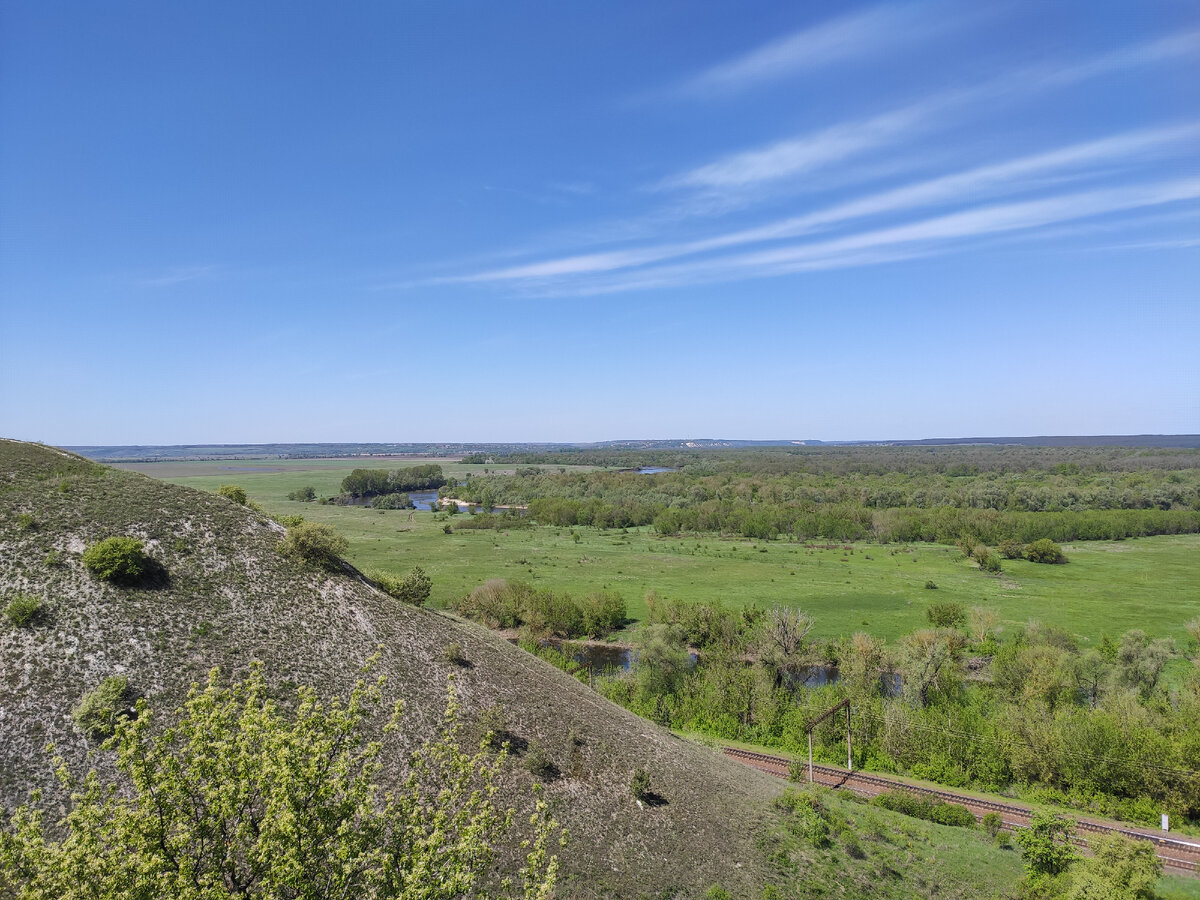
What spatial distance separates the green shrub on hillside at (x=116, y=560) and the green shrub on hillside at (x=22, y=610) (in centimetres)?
269

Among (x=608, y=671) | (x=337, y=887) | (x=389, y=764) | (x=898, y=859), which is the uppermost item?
(x=337, y=887)

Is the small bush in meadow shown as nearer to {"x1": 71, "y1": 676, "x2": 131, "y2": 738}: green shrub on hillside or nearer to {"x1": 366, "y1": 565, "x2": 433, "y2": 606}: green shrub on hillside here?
{"x1": 366, "y1": 565, "x2": 433, "y2": 606}: green shrub on hillside

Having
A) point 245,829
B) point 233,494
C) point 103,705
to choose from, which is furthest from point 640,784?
point 233,494

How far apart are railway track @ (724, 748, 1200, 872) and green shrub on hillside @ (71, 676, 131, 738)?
1524 inches

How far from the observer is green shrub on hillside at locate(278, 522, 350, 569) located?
3625 cm

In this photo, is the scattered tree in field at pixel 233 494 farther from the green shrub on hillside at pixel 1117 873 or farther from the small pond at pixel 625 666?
the green shrub on hillside at pixel 1117 873

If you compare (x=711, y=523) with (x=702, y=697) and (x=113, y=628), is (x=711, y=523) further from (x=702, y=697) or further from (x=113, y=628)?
(x=113, y=628)

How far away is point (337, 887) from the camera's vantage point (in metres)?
11.1

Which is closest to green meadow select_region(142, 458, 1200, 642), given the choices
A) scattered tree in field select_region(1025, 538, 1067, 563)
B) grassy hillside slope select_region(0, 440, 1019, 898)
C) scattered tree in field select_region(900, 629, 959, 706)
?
scattered tree in field select_region(1025, 538, 1067, 563)

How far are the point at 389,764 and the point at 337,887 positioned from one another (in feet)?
55.9

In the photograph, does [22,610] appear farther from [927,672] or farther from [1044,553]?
[1044,553]

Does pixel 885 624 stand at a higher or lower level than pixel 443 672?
lower

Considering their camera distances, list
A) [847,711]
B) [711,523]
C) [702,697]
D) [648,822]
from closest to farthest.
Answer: [648,822], [847,711], [702,697], [711,523]

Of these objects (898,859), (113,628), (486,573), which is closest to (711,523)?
(486,573)
